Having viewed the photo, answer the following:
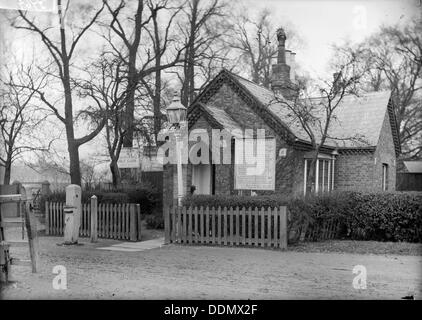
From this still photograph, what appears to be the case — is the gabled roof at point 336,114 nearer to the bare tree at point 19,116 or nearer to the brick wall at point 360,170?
the brick wall at point 360,170

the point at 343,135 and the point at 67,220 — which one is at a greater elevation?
the point at 343,135

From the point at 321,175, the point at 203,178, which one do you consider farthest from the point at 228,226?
the point at 321,175

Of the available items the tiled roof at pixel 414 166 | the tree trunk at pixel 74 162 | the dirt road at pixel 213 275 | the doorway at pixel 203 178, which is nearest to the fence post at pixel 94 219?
the dirt road at pixel 213 275

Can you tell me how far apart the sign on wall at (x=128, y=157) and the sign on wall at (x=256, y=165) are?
2987 mm

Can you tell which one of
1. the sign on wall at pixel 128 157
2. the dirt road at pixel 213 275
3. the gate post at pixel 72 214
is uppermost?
the sign on wall at pixel 128 157

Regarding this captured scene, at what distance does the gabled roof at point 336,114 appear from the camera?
13.2 metres

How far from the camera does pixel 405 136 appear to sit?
23969 millimetres

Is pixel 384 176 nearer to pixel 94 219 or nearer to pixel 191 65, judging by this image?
pixel 191 65

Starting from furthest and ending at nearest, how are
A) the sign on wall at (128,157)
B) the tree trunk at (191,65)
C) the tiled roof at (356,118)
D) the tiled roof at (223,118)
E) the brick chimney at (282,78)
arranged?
the brick chimney at (282,78) < the tiled roof at (356,118) < the tiled roof at (223,118) < the sign on wall at (128,157) < the tree trunk at (191,65)

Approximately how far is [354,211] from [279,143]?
3787 millimetres

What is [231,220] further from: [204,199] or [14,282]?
[14,282]

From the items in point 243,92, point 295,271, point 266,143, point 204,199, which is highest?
point 243,92

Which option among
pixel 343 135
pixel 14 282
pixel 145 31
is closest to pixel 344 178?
pixel 343 135
